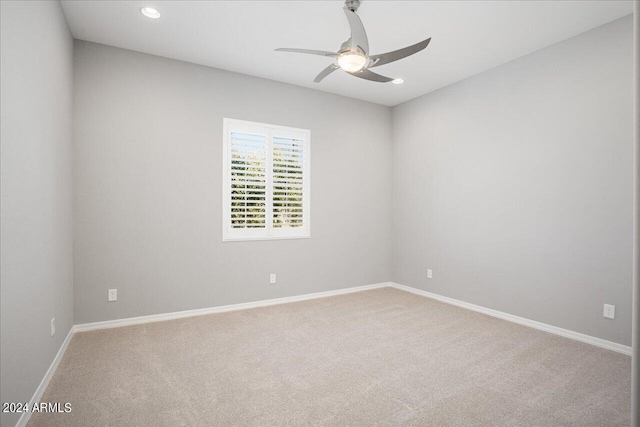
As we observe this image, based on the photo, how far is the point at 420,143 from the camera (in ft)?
16.6

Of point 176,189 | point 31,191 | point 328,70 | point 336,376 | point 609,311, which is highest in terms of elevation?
point 328,70

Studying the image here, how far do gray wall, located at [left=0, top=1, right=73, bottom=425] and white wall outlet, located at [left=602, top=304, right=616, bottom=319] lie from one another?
4.47 m

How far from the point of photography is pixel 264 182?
4410mm

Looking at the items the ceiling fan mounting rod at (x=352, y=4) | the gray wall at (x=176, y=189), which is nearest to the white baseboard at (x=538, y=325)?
the gray wall at (x=176, y=189)

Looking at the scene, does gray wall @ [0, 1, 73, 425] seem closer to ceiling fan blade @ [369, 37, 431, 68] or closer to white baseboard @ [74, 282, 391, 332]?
→ white baseboard @ [74, 282, 391, 332]

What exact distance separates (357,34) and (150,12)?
1.94 metres

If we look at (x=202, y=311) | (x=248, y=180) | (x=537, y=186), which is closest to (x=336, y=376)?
(x=202, y=311)

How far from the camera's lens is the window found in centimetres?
420

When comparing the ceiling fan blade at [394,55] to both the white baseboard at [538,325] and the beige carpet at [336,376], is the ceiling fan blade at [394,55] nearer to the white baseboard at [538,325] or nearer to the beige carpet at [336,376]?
the beige carpet at [336,376]

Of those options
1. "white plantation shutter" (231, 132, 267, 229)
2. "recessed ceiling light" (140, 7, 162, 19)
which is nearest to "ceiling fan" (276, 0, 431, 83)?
"recessed ceiling light" (140, 7, 162, 19)

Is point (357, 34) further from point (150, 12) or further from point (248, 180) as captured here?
point (248, 180)

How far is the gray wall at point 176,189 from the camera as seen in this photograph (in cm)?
345

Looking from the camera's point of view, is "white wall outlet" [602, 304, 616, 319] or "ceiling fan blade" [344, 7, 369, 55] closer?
"ceiling fan blade" [344, 7, 369, 55]

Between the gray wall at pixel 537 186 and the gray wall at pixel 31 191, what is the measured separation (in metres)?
4.40
